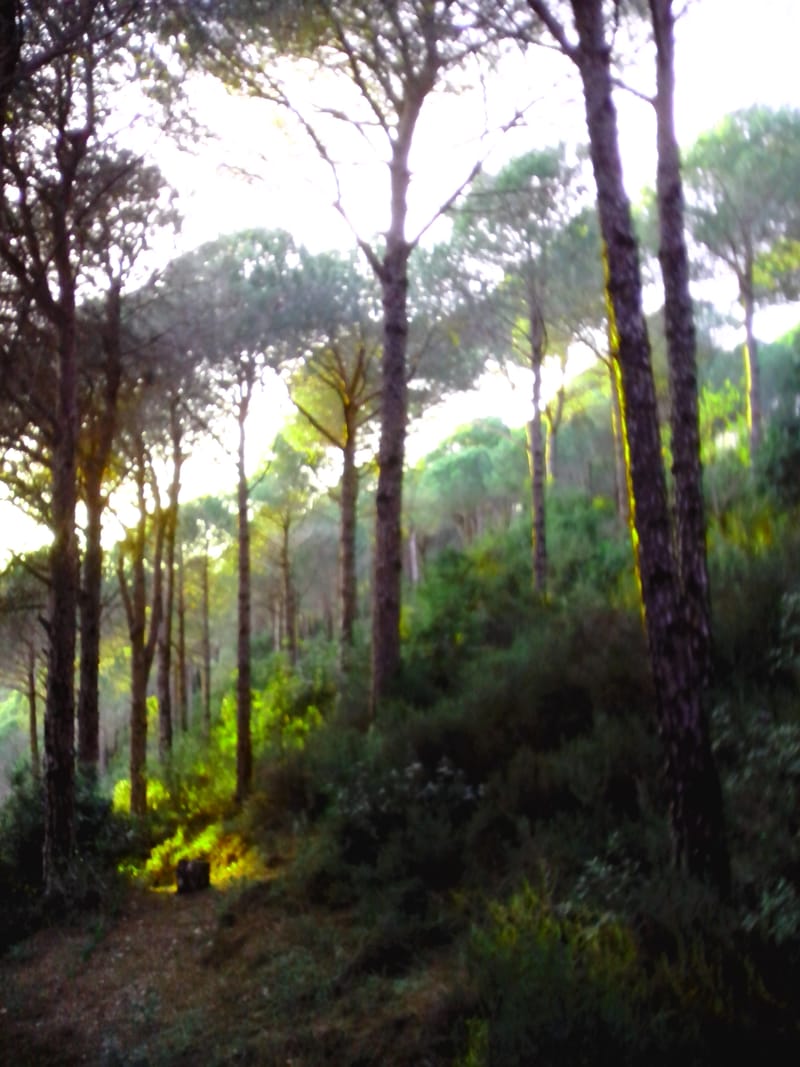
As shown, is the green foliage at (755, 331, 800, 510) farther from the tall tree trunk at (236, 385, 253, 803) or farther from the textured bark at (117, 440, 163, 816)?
the textured bark at (117, 440, 163, 816)

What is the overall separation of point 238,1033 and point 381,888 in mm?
1776

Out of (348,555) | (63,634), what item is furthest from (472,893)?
(348,555)

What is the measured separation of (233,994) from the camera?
630cm

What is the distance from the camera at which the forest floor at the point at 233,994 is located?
205 inches

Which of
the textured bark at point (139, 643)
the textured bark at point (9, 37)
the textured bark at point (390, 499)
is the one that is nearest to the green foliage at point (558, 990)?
the textured bark at point (9, 37)

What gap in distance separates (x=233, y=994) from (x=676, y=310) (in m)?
6.24

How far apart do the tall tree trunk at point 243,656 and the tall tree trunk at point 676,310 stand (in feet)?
29.1

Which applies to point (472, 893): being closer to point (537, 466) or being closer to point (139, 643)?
point (537, 466)

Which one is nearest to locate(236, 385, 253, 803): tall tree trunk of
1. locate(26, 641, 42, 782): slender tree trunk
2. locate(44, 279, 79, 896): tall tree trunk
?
locate(26, 641, 42, 782): slender tree trunk

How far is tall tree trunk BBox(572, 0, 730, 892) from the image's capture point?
523 cm

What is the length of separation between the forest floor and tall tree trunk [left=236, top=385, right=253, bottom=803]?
6917mm

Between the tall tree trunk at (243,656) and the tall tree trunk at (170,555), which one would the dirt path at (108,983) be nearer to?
the tall tree trunk at (243,656)

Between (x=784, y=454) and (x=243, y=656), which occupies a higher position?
(x=784, y=454)

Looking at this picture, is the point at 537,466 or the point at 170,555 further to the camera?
the point at 170,555
